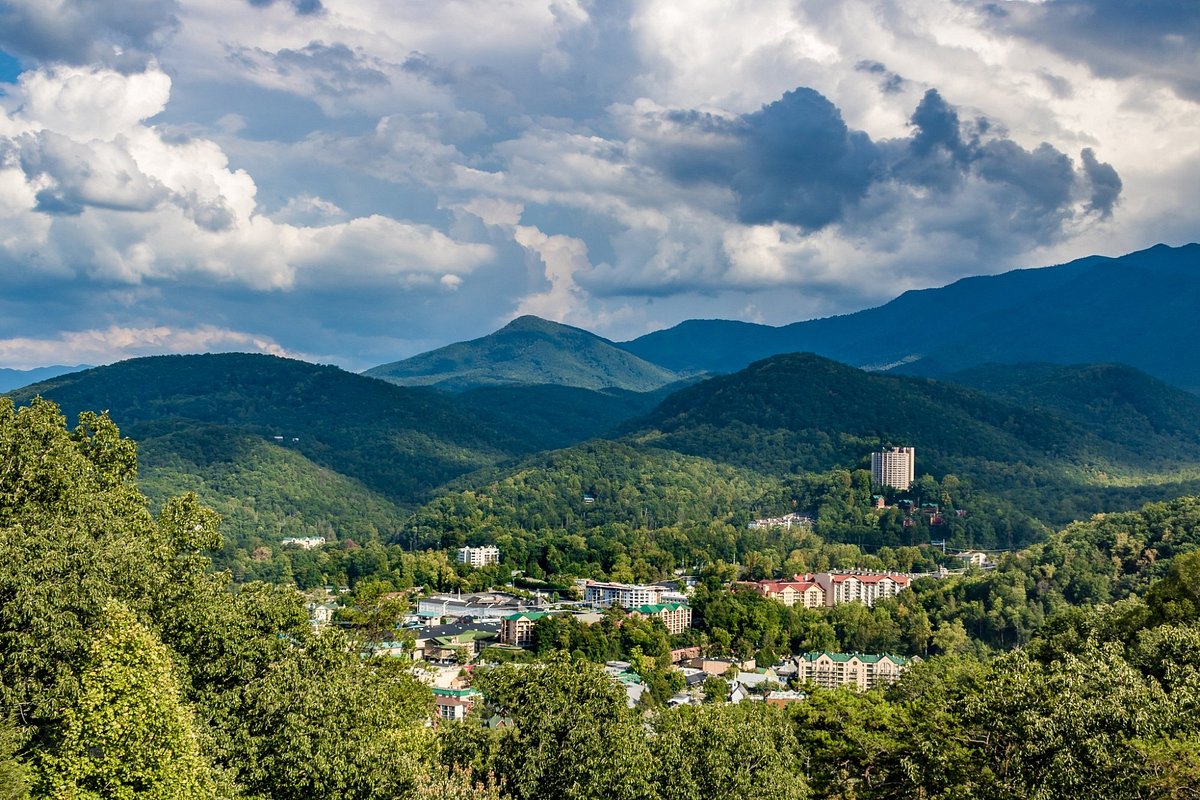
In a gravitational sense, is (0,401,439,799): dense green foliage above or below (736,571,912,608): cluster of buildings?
above

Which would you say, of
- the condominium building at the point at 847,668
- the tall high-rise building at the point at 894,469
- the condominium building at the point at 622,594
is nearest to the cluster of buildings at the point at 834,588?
the condominium building at the point at 622,594

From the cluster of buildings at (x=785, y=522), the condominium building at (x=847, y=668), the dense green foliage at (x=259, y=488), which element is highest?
the dense green foliage at (x=259, y=488)

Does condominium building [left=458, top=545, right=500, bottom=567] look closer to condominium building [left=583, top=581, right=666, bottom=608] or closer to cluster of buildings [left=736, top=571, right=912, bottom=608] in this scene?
condominium building [left=583, top=581, right=666, bottom=608]

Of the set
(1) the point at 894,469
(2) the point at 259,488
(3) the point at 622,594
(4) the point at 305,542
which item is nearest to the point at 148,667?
(3) the point at 622,594

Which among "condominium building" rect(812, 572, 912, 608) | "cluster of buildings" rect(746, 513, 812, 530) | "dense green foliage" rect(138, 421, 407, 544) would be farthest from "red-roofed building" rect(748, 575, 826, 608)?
"dense green foliage" rect(138, 421, 407, 544)

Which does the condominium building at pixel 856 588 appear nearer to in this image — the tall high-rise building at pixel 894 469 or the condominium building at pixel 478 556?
the condominium building at pixel 478 556

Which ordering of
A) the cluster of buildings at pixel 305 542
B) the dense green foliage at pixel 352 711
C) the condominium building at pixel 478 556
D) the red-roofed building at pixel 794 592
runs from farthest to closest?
the cluster of buildings at pixel 305 542 < the condominium building at pixel 478 556 < the red-roofed building at pixel 794 592 < the dense green foliage at pixel 352 711
